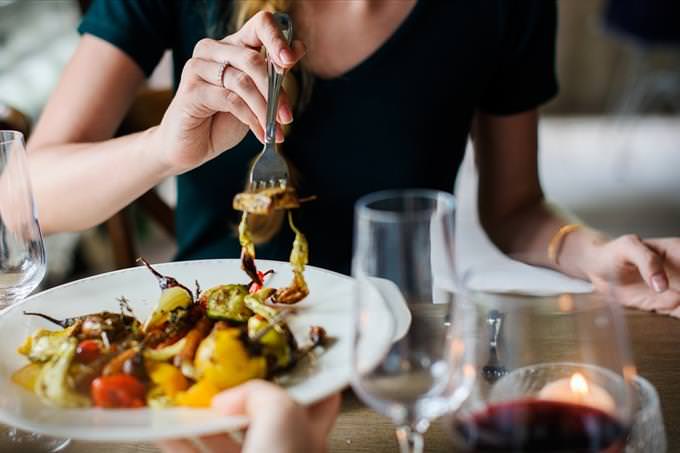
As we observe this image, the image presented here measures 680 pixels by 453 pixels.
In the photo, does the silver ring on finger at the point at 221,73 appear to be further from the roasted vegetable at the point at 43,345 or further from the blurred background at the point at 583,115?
the blurred background at the point at 583,115

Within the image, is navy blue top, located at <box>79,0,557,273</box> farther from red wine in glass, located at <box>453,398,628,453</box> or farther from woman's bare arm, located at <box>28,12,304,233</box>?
red wine in glass, located at <box>453,398,628,453</box>

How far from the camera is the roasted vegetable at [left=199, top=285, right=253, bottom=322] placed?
84 centimetres

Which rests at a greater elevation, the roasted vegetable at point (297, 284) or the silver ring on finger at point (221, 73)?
the silver ring on finger at point (221, 73)

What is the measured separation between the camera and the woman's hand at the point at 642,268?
107 cm

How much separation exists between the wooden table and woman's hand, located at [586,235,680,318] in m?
0.07

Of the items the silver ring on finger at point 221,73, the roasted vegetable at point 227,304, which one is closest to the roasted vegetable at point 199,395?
the roasted vegetable at point 227,304

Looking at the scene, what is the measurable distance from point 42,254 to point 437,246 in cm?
52

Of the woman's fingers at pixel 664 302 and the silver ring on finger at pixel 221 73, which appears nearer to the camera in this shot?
the silver ring on finger at pixel 221 73

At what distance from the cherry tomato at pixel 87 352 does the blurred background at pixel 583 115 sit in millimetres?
665

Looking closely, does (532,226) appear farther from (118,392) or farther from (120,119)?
(118,392)

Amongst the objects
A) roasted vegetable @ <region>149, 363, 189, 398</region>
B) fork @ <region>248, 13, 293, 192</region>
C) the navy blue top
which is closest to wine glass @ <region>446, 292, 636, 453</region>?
roasted vegetable @ <region>149, 363, 189, 398</region>

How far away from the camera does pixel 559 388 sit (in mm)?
719

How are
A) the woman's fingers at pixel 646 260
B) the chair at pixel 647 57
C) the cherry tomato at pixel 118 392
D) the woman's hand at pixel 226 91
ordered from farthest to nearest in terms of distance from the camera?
the chair at pixel 647 57 < the woman's fingers at pixel 646 260 < the woman's hand at pixel 226 91 < the cherry tomato at pixel 118 392

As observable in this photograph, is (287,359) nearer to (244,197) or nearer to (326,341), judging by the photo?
(326,341)
